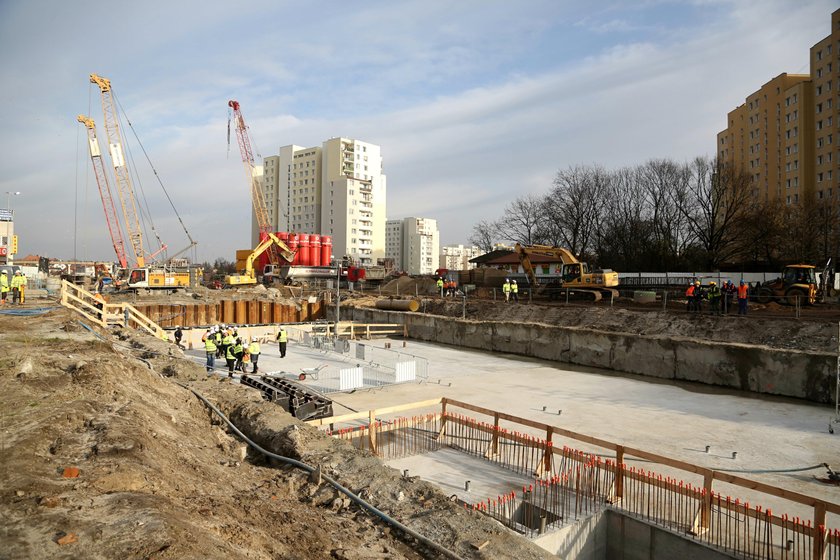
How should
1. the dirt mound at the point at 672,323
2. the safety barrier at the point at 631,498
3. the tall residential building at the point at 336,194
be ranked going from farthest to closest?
1. the tall residential building at the point at 336,194
2. the dirt mound at the point at 672,323
3. the safety barrier at the point at 631,498

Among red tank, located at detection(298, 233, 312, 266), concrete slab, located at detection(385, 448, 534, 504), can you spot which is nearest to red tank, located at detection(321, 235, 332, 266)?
red tank, located at detection(298, 233, 312, 266)

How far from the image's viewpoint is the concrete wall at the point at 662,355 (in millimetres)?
15086

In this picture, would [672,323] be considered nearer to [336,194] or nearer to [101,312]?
[101,312]

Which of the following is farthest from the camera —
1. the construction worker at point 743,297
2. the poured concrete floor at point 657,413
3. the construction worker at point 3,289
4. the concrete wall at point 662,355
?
the construction worker at point 3,289

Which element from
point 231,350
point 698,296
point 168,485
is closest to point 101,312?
point 231,350

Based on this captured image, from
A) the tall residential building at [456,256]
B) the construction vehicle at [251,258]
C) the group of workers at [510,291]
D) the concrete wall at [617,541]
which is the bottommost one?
the concrete wall at [617,541]

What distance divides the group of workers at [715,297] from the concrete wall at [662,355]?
3617mm

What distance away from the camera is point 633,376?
18969 millimetres

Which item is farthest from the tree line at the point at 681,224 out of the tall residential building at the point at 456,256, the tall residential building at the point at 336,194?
the tall residential building at the point at 456,256

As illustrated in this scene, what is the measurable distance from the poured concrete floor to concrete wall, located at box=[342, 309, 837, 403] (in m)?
0.63

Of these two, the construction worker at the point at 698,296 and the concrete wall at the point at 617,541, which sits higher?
the construction worker at the point at 698,296

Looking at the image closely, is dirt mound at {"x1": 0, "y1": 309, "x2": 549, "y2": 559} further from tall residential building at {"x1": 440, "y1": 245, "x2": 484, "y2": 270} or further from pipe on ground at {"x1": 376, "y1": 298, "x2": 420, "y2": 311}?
tall residential building at {"x1": 440, "y1": 245, "x2": 484, "y2": 270}

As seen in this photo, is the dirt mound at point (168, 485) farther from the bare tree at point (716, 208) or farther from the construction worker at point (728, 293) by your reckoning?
the bare tree at point (716, 208)

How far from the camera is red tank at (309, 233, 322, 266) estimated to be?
59.3 metres
